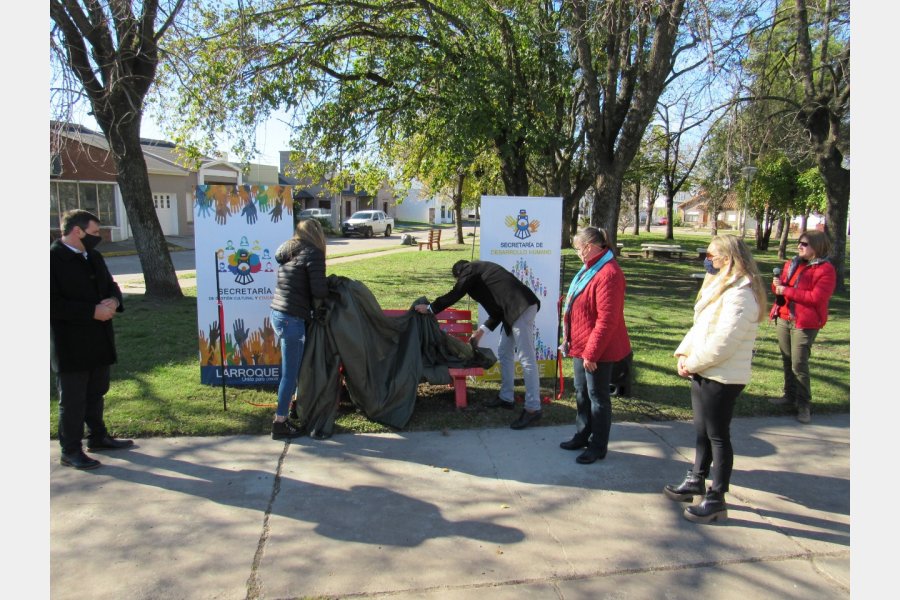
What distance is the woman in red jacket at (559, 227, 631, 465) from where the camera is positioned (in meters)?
4.20

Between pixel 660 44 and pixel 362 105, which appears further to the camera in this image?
pixel 362 105

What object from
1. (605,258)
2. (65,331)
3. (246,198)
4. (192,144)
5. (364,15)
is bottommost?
(65,331)

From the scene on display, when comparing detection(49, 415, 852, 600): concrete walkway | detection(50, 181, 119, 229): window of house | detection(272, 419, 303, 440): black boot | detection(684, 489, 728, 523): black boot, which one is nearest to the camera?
detection(49, 415, 852, 600): concrete walkway

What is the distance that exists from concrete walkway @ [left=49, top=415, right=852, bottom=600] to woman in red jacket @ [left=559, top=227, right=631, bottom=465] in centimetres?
31

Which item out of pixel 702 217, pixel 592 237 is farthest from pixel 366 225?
pixel 702 217

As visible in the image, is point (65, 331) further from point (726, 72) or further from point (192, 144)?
point (192, 144)

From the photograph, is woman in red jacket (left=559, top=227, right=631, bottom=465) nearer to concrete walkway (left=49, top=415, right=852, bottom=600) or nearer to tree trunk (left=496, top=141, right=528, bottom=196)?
concrete walkway (left=49, top=415, right=852, bottom=600)

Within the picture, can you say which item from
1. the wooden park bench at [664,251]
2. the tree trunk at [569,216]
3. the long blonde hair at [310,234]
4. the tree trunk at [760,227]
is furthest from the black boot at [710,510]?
the tree trunk at [760,227]

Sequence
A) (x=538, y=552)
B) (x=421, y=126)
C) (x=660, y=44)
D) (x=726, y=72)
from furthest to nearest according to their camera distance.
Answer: (x=421, y=126) < (x=660, y=44) < (x=726, y=72) < (x=538, y=552)

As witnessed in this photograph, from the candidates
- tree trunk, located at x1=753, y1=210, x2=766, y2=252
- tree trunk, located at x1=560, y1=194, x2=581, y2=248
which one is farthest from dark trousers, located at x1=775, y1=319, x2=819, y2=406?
tree trunk, located at x1=753, y1=210, x2=766, y2=252

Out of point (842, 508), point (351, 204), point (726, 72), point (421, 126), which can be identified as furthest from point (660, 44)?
point (351, 204)

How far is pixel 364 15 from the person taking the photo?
12875 mm

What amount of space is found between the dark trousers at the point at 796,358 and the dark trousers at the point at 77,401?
19.3 ft

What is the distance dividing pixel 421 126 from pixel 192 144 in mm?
5046
